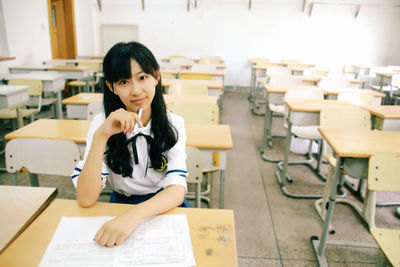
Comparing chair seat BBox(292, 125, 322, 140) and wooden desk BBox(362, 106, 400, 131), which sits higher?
wooden desk BBox(362, 106, 400, 131)

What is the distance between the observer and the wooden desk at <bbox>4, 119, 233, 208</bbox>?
1.64 meters

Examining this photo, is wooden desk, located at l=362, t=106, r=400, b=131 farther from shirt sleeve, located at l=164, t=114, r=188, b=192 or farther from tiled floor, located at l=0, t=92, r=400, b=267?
shirt sleeve, located at l=164, t=114, r=188, b=192

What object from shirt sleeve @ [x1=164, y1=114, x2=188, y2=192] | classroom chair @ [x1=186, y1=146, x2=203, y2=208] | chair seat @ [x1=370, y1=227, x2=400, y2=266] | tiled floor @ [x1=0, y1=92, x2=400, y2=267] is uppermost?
shirt sleeve @ [x1=164, y1=114, x2=188, y2=192]

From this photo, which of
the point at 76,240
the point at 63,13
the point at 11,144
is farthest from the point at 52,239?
the point at 63,13

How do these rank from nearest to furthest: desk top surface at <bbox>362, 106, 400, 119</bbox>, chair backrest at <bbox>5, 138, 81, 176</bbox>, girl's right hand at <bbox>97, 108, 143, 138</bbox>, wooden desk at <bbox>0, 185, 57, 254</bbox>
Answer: wooden desk at <bbox>0, 185, 57, 254</bbox> < girl's right hand at <bbox>97, 108, 143, 138</bbox> < chair backrest at <bbox>5, 138, 81, 176</bbox> < desk top surface at <bbox>362, 106, 400, 119</bbox>

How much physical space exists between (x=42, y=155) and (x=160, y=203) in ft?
2.53

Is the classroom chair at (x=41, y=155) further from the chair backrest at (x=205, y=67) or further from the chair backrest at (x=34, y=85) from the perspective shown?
the chair backrest at (x=205, y=67)

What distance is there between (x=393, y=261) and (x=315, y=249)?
925mm

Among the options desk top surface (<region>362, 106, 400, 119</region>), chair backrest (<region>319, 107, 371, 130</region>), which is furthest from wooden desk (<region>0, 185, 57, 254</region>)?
desk top surface (<region>362, 106, 400, 119</region>)

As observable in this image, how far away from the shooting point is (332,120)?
225 cm

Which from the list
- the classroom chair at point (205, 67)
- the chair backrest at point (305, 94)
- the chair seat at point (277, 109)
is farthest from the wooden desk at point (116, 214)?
the classroom chair at point (205, 67)

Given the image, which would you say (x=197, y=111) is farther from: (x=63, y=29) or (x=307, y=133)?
(x=63, y=29)

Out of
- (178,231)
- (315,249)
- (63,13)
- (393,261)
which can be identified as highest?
(63,13)

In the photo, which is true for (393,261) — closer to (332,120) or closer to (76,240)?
(76,240)
